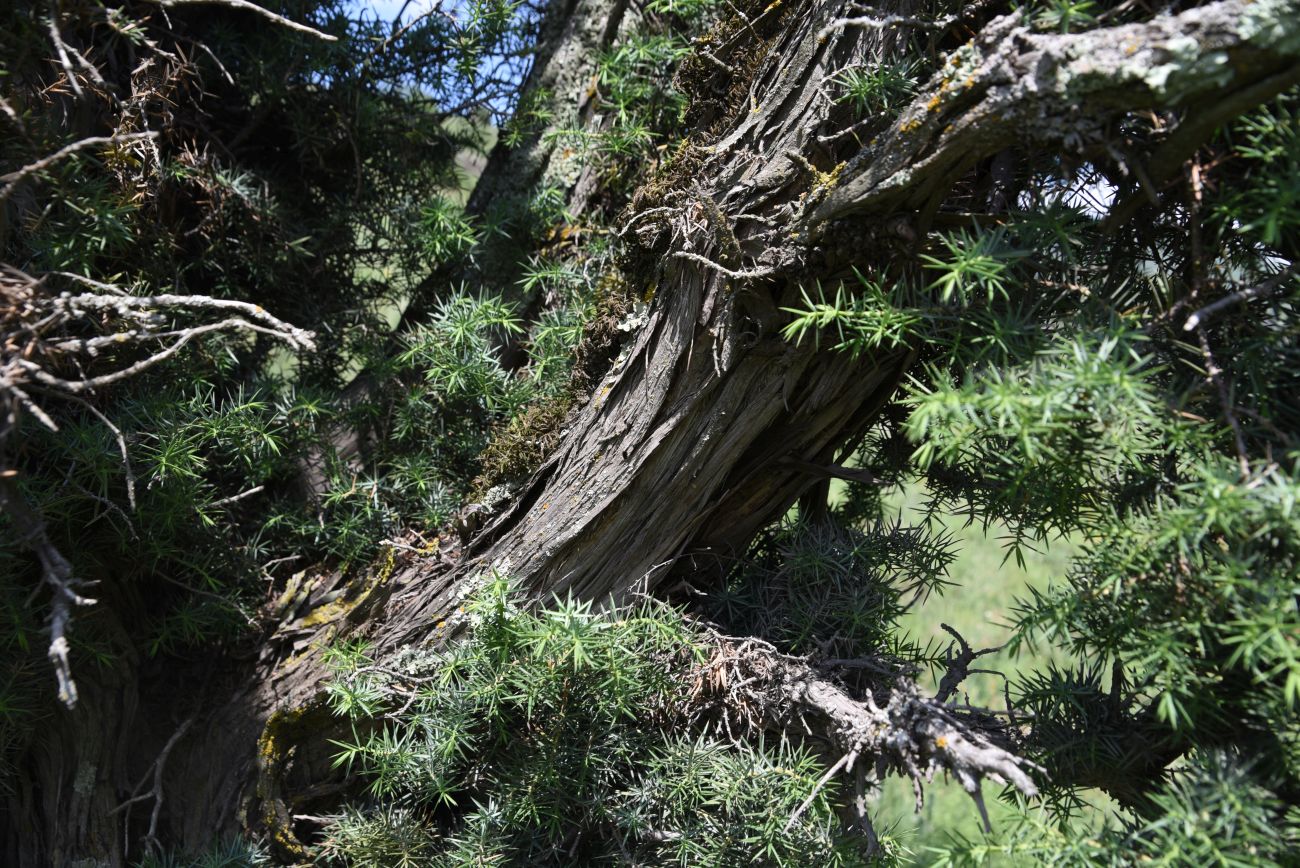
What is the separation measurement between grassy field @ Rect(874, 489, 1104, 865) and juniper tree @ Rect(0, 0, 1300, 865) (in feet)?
5.85

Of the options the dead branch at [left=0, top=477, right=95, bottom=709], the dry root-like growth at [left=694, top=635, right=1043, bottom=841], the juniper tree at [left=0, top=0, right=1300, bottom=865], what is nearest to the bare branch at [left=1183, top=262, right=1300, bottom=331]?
the juniper tree at [left=0, top=0, right=1300, bottom=865]

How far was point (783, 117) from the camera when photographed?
4.65 feet

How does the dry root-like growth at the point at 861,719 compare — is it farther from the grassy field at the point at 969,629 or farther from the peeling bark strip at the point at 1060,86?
the grassy field at the point at 969,629

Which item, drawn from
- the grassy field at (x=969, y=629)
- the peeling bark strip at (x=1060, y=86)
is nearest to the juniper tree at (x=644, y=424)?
the peeling bark strip at (x=1060, y=86)

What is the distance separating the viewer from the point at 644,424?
5.08 ft

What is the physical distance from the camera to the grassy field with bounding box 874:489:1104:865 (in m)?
3.43

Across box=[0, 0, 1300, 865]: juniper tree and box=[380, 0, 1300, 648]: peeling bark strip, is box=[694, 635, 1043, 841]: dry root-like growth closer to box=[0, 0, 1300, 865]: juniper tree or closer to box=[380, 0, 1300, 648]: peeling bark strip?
box=[0, 0, 1300, 865]: juniper tree

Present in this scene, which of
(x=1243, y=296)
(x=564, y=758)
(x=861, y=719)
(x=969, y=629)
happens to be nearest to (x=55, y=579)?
(x=564, y=758)

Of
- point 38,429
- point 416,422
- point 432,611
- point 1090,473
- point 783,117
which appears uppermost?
point 783,117

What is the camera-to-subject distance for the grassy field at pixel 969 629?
11.3 ft

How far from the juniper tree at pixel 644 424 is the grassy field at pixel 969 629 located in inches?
70.2

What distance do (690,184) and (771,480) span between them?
1.76ft

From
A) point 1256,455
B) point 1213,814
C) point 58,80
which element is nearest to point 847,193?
point 1256,455

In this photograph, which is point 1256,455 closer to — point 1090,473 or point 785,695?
point 1090,473
